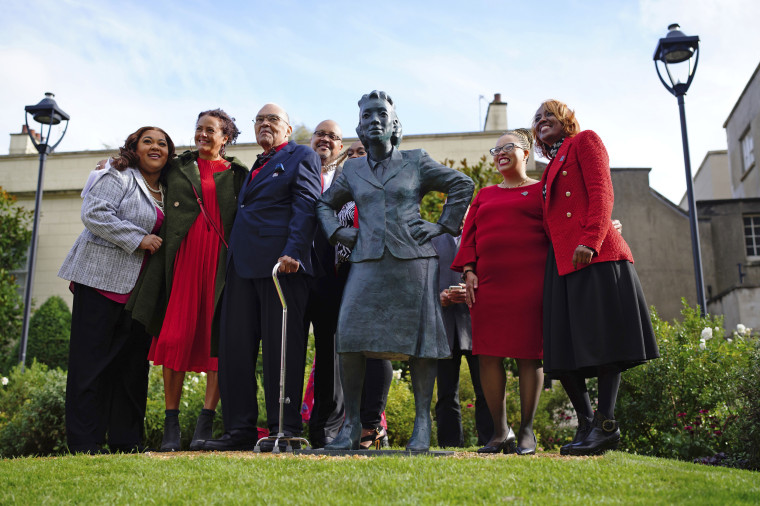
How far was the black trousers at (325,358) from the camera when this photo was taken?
6.02 meters

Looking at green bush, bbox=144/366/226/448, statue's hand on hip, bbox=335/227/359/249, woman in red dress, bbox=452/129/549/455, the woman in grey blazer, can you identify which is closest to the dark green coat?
the woman in grey blazer

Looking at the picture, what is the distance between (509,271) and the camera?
5164 mm

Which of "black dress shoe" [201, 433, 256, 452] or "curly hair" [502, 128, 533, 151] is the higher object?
"curly hair" [502, 128, 533, 151]

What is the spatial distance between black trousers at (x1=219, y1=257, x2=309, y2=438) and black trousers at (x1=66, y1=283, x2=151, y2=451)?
3.18ft

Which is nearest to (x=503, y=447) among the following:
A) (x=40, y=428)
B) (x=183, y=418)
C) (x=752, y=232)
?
(x=183, y=418)

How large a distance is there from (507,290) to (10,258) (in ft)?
65.6

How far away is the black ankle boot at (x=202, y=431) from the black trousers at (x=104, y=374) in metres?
0.63

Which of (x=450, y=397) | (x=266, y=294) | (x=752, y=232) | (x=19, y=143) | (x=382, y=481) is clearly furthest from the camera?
(x=19, y=143)

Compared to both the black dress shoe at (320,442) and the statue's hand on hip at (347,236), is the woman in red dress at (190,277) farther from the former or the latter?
the statue's hand on hip at (347,236)

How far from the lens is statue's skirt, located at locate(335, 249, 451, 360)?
15.2ft

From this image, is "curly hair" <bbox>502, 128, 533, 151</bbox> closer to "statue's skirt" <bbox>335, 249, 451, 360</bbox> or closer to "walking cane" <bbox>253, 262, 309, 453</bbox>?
"statue's skirt" <bbox>335, 249, 451, 360</bbox>

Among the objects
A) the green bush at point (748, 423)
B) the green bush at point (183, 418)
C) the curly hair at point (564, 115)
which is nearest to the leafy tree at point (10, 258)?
the green bush at point (183, 418)

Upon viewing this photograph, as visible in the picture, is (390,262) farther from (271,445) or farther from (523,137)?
(523,137)

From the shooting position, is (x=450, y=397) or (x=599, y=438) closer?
(x=599, y=438)
